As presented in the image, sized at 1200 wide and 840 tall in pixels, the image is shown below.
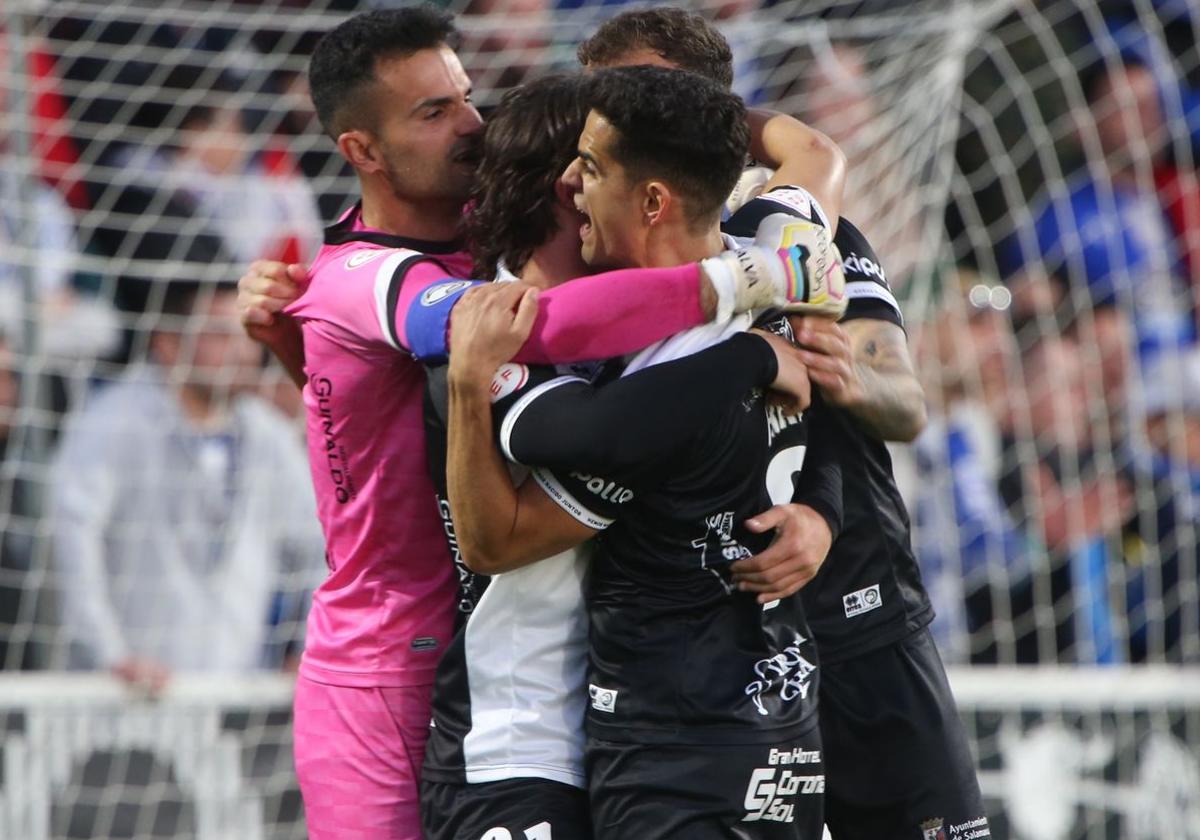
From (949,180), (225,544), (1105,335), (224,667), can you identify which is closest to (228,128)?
(225,544)

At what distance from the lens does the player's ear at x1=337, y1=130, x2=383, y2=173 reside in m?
3.08

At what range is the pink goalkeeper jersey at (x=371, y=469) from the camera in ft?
9.35

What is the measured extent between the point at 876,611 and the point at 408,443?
2.96 feet

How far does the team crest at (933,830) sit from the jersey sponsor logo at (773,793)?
583mm

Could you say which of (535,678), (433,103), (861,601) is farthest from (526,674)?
(433,103)

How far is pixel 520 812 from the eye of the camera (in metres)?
2.55

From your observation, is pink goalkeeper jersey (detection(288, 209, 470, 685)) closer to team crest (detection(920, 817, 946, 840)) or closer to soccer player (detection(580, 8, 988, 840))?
soccer player (detection(580, 8, 988, 840))

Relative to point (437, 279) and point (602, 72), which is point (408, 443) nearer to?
point (437, 279)

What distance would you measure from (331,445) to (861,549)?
38.2 inches

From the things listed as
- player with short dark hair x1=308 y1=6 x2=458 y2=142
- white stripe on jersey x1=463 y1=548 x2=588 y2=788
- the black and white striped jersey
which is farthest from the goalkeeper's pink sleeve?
player with short dark hair x1=308 y1=6 x2=458 y2=142

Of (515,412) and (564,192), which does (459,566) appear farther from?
(564,192)

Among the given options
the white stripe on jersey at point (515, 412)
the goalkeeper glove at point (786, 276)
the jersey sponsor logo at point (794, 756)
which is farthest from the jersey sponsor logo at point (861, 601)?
the white stripe on jersey at point (515, 412)

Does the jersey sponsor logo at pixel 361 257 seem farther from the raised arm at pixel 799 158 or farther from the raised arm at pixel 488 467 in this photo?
the raised arm at pixel 799 158

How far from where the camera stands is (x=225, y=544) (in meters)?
5.34
